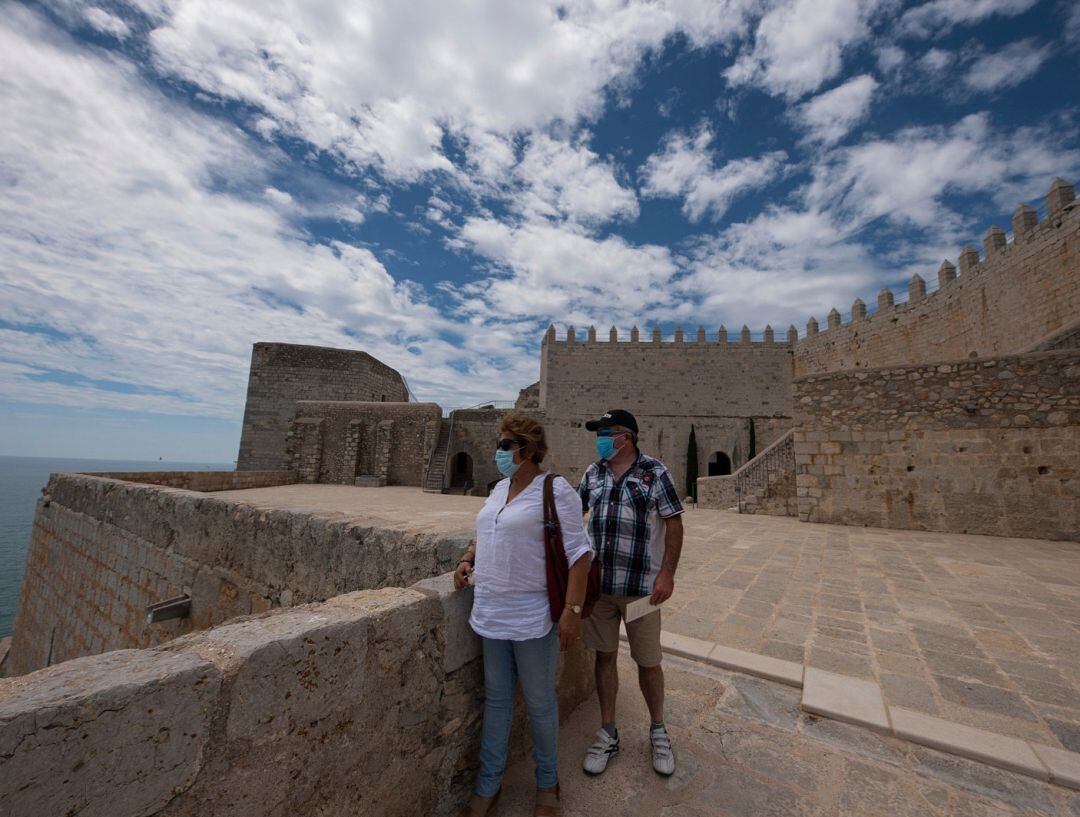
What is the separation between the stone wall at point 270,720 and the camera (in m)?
1.06

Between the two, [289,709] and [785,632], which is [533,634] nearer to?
[289,709]

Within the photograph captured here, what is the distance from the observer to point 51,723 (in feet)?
3.36

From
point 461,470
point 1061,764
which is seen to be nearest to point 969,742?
point 1061,764

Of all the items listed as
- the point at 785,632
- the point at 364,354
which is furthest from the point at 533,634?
the point at 364,354

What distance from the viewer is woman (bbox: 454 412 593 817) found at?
1.94 meters

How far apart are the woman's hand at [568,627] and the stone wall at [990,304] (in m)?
14.6

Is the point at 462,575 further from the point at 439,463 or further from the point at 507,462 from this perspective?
the point at 439,463

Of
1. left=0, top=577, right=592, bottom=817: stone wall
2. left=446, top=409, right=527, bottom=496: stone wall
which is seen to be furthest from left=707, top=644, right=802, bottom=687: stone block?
left=446, top=409, right=527, bottom=496: stone wall

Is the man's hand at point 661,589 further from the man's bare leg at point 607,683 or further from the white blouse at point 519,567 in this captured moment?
the white blouse at point 519,567

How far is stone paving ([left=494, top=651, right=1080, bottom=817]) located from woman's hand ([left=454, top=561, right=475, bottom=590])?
0.95 metres

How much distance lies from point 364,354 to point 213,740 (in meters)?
26.8

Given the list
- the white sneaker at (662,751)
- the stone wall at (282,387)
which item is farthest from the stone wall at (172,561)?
the stone wall at (282,387)

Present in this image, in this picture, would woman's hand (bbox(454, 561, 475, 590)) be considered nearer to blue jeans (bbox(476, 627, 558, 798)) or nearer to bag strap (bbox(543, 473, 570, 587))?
blue jeans (bbox(476, 627, 558, 798))

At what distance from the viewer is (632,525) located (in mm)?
2395
